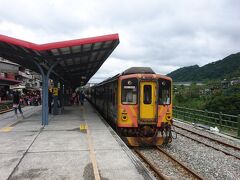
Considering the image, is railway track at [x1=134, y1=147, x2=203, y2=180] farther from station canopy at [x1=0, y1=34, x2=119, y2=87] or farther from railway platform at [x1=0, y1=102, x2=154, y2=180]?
station canopy at [x1=0, y1=34, x2=119, y2=87]

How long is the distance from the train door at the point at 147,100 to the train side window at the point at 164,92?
0.24m

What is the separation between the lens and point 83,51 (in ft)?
50.7

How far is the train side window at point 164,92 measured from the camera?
1191 cm

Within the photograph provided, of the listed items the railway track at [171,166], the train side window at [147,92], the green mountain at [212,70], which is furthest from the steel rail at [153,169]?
the green mountain at [212,70]

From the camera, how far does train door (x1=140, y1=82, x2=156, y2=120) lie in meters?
11.8

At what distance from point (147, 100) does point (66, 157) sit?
4482 mm

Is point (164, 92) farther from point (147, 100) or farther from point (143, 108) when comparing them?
point (143, 108)

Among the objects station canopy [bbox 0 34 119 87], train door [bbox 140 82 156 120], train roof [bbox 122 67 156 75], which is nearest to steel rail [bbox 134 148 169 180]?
train door [bbox 140 82 156 120]

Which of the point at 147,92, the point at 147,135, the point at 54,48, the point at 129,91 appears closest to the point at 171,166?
the point at 147,135

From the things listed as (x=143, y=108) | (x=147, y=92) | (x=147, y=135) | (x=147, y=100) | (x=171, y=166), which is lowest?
(x=171, y=166)

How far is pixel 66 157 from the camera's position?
834 centimetres

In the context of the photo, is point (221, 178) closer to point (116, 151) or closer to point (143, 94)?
point (116, 151)

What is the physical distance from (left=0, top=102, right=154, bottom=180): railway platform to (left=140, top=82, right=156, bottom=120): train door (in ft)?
4.67

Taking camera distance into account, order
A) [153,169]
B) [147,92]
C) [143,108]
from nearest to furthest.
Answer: [153,169] < [143,108] < [147,92]
